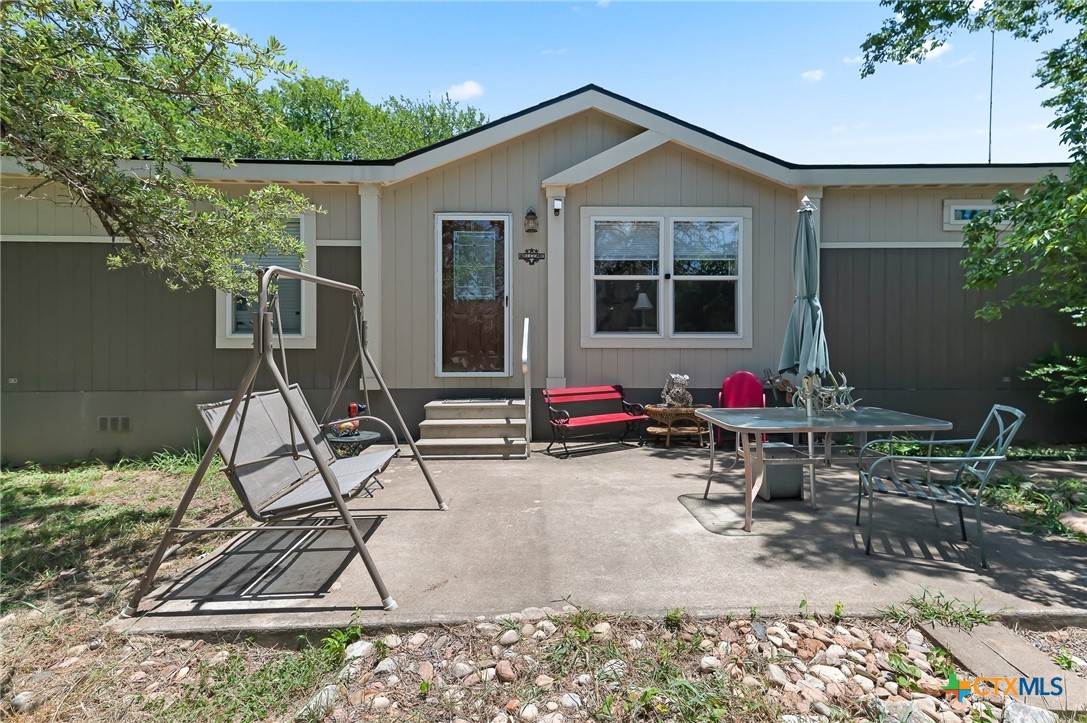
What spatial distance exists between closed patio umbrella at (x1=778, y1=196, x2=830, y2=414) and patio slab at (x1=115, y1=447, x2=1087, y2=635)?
1.14 meters

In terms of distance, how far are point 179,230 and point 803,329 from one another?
508 centimetres

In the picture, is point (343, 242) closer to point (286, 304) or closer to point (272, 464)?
point (286, 304)

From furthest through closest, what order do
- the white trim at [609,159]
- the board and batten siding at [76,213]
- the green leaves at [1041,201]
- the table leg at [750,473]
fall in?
the white trim at [609,159]
the board and batten siding at [76,213]
the green leaves at [1041,201]
the table leg at [750,473]

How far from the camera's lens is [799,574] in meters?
2.87

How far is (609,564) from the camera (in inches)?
119

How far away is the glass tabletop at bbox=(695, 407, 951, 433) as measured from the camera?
11.5ft

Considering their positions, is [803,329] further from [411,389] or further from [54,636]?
[54,636]

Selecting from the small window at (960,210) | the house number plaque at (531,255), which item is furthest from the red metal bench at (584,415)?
the small window at (960,210)

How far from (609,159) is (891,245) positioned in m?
3.75

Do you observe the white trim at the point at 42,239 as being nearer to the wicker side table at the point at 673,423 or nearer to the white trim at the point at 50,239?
the white trim at the point at 50,239

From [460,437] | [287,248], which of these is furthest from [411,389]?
[287,248]

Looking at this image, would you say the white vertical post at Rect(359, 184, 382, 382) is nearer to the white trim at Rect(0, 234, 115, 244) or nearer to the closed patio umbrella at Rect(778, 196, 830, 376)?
the white trim at Rect(0, 234, 115, 244)

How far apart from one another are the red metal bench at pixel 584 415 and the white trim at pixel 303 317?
2967 millimetres

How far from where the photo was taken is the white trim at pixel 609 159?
6.49 metres
